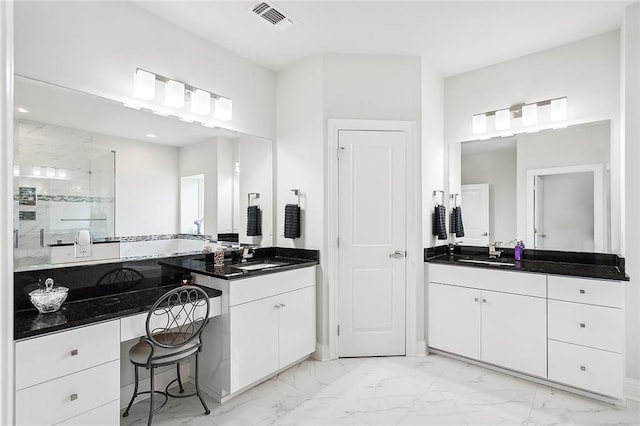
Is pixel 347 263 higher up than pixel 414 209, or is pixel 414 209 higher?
pixel 414 209

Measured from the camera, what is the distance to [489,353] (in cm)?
268

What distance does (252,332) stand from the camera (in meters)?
2.37

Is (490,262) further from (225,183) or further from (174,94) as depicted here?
(174,94)

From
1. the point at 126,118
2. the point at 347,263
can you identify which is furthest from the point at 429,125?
the point at 126,118

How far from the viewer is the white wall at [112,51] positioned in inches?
72.4

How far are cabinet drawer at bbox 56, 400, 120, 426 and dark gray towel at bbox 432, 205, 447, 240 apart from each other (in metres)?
2.76

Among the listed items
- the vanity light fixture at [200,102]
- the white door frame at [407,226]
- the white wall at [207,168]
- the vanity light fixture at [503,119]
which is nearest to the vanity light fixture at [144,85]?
the vanity light fixture at [200,102]

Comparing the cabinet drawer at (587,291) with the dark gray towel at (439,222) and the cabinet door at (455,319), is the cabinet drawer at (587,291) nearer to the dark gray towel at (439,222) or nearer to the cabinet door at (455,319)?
the cabinet door at (455,319)

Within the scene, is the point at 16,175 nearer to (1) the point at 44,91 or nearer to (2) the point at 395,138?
(1) the point at 44,91

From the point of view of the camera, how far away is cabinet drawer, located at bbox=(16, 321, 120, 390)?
1436 mm

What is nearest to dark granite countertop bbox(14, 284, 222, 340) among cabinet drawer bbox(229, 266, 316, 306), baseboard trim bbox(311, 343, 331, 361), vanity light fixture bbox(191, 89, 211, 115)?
cabinet drawer bbox(229, 266, 316, 306)

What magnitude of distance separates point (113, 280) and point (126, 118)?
1.11 m

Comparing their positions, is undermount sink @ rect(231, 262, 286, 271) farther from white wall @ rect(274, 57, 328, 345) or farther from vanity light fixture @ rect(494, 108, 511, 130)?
vanity light fixture @ rect(494, 108, 511, 130)

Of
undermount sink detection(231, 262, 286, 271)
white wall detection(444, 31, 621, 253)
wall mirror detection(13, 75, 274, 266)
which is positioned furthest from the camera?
undermount sink detection(231, 262, 286, 271)
